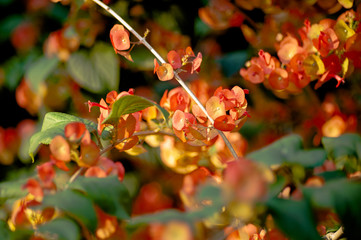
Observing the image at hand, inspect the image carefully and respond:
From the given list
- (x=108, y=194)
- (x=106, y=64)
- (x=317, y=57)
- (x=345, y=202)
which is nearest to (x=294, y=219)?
(x=345, y=202)

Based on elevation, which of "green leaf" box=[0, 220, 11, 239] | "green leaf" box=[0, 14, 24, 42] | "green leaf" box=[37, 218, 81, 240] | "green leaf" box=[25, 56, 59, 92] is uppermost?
"green leaf" box=[37, 218, 81, 240]

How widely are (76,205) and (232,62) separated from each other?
843 mm

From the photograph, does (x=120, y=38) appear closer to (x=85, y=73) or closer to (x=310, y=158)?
(x=310, y=158)

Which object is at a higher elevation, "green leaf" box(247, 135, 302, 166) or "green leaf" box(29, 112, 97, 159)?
"green leaf" box(29, 112, 97, 159)

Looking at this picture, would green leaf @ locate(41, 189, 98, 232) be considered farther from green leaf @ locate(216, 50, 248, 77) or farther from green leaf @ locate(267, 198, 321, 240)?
green leaf @ locate(216, 50, 248, 77)

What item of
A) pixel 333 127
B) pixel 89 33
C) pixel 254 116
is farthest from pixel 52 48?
pixel 333 127

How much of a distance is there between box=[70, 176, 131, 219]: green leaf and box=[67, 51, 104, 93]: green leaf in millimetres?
695

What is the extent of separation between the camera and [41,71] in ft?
3.61

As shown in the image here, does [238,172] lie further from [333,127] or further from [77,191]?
[333,127]

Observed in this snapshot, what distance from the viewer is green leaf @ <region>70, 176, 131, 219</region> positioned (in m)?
0.36

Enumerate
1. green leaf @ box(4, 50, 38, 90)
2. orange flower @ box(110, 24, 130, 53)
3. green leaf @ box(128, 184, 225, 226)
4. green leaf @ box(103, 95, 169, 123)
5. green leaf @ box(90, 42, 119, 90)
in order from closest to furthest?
green leaf @ box(128, 184, 225, 226) < green leaf @ box(103, 95, 169, 123) < orange flower @ box(110, 24, 130, 53) < green leaf @ box(90, 42, 119, 90) < green leaf @ box(4, 50, 38, 90)

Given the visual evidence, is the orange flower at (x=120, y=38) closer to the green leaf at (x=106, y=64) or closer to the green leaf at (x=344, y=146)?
the green leaf at (x=344, y=146)

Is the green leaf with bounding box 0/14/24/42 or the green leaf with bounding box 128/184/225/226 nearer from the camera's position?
the green leaf with bounding box 128/184/225/226

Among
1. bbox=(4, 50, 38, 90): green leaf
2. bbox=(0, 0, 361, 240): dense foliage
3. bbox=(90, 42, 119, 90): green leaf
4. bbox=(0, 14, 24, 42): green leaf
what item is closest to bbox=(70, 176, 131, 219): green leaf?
bbox=(0, 0, 361, 240): dense foliage
